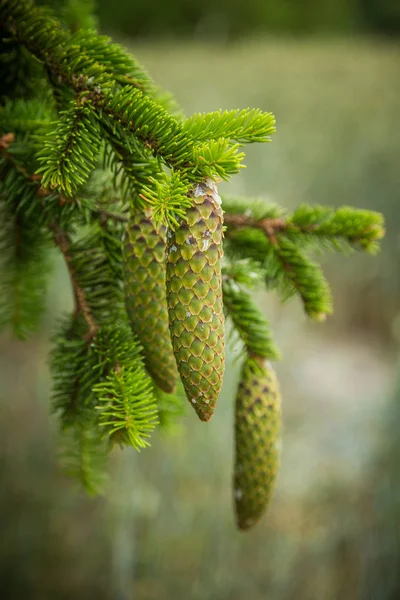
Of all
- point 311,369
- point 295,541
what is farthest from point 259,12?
point 295,541

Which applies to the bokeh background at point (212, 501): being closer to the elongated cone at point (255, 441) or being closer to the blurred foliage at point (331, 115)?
the blurred foliage at point (331, 115)

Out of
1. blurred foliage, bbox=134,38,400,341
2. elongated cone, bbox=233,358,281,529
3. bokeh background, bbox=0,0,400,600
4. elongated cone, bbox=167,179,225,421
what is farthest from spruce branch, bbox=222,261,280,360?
blurred foliage, bbox=134,38,400,341

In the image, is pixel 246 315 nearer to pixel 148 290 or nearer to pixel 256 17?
pixel 148 290

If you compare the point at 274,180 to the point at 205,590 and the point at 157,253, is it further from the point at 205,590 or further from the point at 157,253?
the point at 157,253

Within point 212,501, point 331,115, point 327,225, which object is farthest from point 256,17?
point 327,225

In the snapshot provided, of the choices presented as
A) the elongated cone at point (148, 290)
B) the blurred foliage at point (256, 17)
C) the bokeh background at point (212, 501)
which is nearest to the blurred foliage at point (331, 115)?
the blurred foliage at point (256, 17)

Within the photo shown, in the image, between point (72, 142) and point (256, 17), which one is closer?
point (72, 142)
